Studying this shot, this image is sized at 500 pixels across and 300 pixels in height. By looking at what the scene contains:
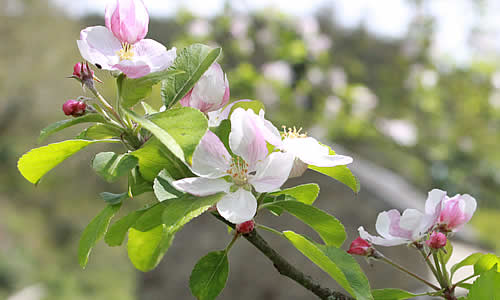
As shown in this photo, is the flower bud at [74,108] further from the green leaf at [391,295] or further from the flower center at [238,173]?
the green leaf at [391,295]

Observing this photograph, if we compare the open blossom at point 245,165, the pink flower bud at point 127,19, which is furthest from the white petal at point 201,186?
the pink flower bud at point 127,19

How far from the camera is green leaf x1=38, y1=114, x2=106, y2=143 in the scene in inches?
11.7

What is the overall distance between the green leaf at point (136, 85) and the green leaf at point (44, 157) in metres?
0.04

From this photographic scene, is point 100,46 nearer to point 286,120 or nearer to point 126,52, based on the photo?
point 126,52

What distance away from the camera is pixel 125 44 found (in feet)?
1.05

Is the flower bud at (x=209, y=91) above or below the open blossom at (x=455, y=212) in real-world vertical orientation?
below

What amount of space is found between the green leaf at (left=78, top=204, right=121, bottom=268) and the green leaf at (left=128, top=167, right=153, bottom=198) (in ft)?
0.05

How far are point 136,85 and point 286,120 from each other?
7.06 feet

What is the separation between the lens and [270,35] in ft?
9.82

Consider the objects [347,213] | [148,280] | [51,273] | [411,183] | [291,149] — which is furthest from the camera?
[51,273]

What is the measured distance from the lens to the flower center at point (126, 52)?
310 mm

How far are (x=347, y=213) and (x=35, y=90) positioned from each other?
5530mm

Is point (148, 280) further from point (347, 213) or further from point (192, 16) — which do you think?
point (192, 16)

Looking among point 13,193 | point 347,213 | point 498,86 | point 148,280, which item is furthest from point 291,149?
point 13,193
